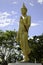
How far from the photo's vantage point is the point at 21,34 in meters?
11.1

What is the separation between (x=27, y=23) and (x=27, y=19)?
198 millimetres

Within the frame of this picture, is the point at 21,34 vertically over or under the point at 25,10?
under

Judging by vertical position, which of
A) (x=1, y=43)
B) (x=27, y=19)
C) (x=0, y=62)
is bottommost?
(x=0, y=62)

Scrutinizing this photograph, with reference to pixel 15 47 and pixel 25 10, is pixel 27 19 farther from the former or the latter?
pixel 15 47

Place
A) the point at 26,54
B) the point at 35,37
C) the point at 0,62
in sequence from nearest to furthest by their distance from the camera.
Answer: the point at 26,54 < the point at 0,62 < the point at 35,37

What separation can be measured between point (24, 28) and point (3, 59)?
15461mm

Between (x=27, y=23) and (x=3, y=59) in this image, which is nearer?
(x=27, y=23)

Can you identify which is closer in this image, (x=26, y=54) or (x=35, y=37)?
(x=26, y=54)

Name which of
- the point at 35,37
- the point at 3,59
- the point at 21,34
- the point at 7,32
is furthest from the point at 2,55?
the point at 21,34

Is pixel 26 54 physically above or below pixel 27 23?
below

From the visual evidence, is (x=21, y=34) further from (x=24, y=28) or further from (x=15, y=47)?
(x=15, y=47)

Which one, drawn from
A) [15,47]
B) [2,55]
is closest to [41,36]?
[15,47]

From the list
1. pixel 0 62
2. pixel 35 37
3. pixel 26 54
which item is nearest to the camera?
pixel 26 54

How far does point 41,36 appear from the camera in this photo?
2792cm
